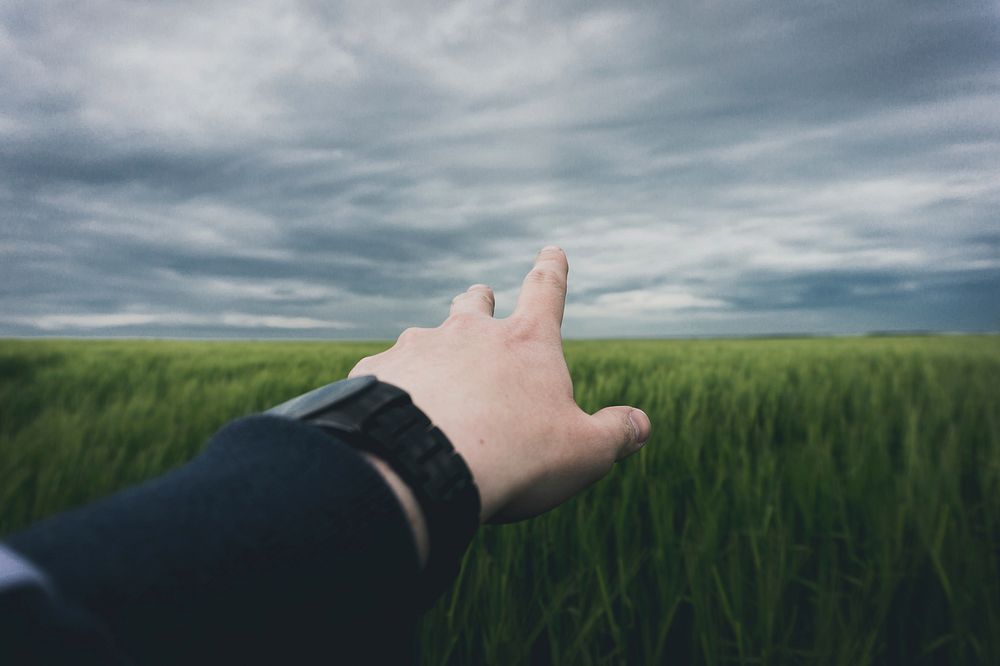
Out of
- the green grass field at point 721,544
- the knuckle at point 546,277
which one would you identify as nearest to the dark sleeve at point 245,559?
the green grass field at point 721,544

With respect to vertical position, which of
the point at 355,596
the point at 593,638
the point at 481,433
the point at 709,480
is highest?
the point at 481,433

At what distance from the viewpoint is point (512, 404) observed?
864 mm

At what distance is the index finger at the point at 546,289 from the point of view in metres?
1.16

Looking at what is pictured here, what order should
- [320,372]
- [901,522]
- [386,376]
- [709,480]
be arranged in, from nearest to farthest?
[386,376] → [901,522] → [709,480] → [320,372]

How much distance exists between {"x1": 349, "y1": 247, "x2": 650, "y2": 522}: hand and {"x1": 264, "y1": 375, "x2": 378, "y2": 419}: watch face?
10 centimetres

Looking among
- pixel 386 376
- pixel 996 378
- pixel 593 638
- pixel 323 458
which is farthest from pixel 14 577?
pixel 996 378

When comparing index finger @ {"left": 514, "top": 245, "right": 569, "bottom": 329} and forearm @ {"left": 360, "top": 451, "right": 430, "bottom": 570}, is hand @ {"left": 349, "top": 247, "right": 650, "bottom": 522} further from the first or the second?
forearm @ {"left": 360, "top": 451, "right": 430, "bottom": 570}

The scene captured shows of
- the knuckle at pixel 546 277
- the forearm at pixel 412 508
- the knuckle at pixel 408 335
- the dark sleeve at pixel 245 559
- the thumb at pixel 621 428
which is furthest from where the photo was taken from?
the knuckle at pixel 546 277

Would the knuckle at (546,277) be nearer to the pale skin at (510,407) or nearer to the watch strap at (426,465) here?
the pale skin at (510,407)

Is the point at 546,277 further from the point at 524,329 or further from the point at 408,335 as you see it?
the point at 408,335

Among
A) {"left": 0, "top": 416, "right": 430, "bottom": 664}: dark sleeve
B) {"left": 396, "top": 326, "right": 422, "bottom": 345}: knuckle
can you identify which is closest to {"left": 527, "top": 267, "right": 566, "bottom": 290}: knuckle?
{"left": 396, "top": 326, "right": 422, "bottom": 345}: knuckle

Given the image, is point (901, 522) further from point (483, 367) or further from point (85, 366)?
point (85, 366)

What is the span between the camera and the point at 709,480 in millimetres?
1775

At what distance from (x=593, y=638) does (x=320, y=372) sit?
11.0 feet
